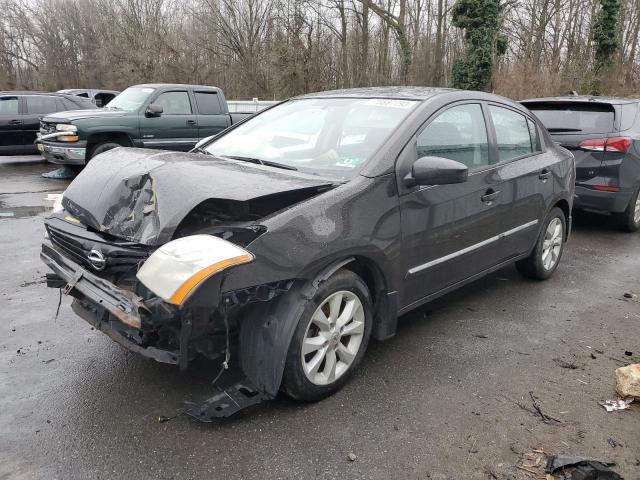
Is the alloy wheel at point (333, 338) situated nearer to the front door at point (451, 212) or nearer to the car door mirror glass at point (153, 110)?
the front door at point (451, 212)

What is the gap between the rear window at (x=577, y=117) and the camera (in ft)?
21.8

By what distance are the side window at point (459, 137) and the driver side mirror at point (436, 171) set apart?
226mm

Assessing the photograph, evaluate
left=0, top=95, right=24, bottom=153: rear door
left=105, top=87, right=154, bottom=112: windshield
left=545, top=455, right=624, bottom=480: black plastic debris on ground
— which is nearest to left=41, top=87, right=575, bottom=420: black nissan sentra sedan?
left=545, top=455, right=624, bottom=480: black plastic debris on ground

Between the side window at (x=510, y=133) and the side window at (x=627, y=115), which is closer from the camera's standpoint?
the side window at (x=510, y=133)

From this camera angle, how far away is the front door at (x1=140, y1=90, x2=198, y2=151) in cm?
1031

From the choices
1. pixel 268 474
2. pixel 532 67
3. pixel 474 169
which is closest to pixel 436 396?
pixel 268 474

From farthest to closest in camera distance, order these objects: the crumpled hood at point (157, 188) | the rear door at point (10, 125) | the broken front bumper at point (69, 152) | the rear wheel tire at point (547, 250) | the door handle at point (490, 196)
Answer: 1. the rear door at point (10, 125)
2. the broken front bumper at point (69, 152)
3. the rear wheel tire at point (547, 250)
4. the door handle at point (490, 196)
5. the crumpled hood at point (157, 188)

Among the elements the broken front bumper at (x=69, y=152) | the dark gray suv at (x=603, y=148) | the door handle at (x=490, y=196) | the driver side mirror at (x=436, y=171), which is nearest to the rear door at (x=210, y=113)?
the broken front bumper at (x=69, y=152)

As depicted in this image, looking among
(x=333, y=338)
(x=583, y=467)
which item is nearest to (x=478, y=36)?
(x=333, y=338)

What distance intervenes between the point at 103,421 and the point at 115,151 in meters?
1.76

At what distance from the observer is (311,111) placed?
13.3 feet

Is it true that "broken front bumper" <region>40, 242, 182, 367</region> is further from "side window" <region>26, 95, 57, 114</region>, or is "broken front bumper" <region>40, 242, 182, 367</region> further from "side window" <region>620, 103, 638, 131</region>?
"side window" <region>26, 95, 57, 114</region>

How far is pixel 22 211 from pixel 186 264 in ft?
21.1

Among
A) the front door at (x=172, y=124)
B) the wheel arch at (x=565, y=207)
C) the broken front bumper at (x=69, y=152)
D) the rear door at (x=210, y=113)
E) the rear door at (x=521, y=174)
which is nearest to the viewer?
the rear door at (x=521, y=174)
